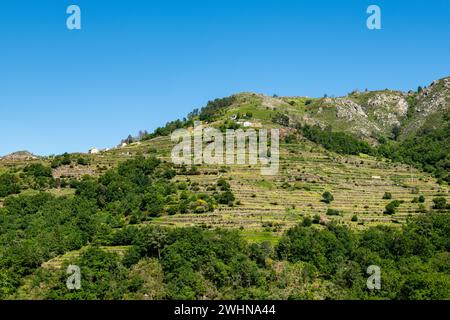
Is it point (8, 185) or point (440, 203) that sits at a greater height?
point (8, 185)

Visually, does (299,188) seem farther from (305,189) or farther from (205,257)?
(205,257)

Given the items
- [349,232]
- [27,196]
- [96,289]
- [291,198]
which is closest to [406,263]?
[349,232]

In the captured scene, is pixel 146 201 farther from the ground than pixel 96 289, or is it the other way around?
pixel 146 201

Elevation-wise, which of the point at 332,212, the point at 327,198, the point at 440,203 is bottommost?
the point at 332,212

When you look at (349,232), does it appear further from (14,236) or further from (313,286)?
(14,236)

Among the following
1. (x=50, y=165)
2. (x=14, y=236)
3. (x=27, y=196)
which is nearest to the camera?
(x=14, y=236)

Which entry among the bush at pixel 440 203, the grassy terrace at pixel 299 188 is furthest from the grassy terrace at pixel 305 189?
the bush at pixel 440 203

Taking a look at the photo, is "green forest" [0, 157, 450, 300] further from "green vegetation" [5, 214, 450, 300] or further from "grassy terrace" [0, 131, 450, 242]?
"grassy terrace" [0, 131, 450, 242]

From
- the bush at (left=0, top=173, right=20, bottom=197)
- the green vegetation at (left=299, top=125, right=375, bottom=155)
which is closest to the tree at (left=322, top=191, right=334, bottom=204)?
the green vegetation at (left=299, top=125, right=375, bottom=155)

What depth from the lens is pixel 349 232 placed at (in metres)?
97.4

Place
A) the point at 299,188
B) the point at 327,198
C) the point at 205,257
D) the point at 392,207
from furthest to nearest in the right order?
1. the point at 299,188
2. the point at 327,198
3. the point at 392,207
4. the point at 205,257

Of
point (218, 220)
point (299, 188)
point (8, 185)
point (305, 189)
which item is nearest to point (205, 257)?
point (218, 220)

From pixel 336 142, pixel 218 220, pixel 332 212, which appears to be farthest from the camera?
pixel 336 142
